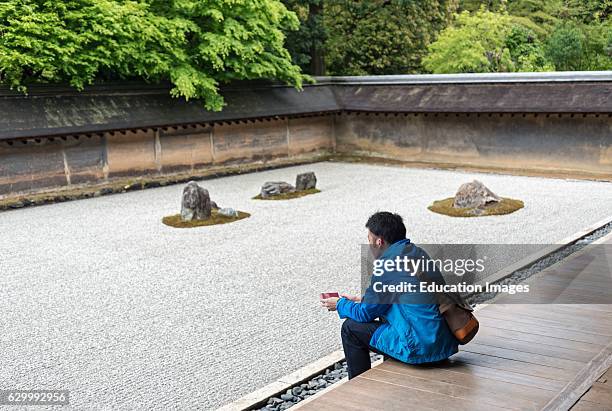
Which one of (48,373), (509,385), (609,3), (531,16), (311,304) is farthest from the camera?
(531,16)

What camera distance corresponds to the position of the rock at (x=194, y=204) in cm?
1271

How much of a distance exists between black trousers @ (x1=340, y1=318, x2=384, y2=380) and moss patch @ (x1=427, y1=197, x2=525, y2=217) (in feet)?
26.4

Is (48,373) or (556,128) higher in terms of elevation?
(556,128)

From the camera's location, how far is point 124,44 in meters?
16.5

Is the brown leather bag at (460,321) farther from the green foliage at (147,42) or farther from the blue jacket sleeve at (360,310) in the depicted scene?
the green foliage at (147,42)

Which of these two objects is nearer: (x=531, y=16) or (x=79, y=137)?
(x=79, y=137)

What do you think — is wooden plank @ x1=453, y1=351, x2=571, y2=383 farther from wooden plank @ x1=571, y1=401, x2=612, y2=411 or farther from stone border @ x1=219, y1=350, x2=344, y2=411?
stone border @ x1=219, y1=350, x2=344, y2=411

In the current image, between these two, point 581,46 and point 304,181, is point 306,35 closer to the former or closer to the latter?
point 304,181

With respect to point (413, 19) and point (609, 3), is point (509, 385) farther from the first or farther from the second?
point (609, 3)

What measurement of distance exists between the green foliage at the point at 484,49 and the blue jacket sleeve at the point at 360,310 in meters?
21.0

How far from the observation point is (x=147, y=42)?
1748 cm

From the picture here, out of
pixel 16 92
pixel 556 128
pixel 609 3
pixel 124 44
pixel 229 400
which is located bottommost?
pixel 229 400

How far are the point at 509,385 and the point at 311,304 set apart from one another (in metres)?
3.56

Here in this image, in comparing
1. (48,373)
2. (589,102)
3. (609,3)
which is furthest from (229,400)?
(609,3)
